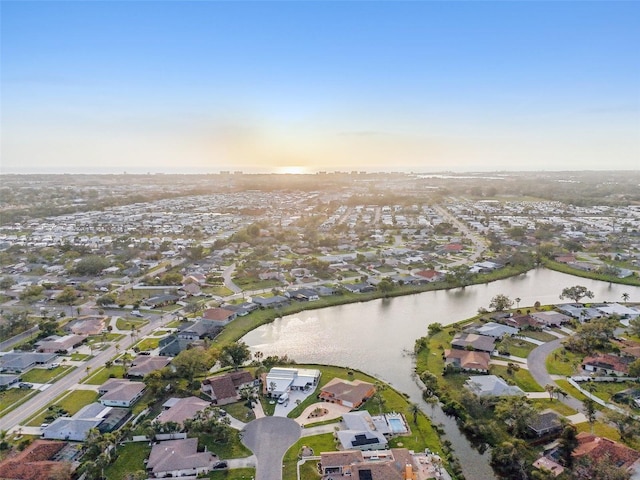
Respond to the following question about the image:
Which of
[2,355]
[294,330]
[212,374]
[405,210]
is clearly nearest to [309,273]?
[294,330]

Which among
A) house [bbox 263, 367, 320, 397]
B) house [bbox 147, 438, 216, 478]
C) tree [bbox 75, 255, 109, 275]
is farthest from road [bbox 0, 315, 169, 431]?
tree [bbox 75, 255, 109, 275]

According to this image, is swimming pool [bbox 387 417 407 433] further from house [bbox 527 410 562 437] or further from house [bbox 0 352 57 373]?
house [bbox 0 352 57 373]

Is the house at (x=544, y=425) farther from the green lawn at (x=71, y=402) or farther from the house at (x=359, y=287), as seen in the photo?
the green lawn at (x=71, y=402)

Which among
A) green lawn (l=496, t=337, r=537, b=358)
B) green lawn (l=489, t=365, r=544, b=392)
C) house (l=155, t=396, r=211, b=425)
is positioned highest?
green lawn (l=496, t=337, r=537, b=358)

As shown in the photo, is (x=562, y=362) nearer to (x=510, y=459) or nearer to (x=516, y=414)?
(x=516, y=414)

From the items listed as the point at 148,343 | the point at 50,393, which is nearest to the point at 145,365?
the point at 148,343

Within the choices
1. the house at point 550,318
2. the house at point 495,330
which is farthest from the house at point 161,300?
the house at point 550,318

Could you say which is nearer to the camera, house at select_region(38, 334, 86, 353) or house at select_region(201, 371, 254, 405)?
house at select_region(201, 371, 254, 405)

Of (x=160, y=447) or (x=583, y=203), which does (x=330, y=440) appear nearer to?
(x=160, y=447)
